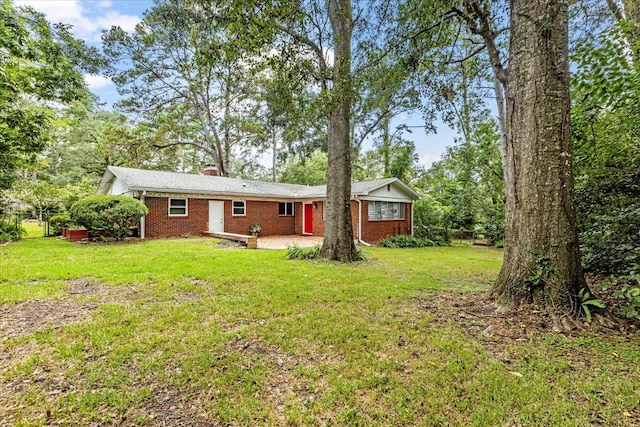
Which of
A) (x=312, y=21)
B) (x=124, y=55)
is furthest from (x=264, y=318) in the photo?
(x=124, y=55)

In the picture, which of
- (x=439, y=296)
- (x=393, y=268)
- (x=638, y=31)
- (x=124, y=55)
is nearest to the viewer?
(x=439, y=296)

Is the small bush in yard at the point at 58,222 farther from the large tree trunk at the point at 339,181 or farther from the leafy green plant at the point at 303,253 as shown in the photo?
the large tree trunk at the point at 339,181

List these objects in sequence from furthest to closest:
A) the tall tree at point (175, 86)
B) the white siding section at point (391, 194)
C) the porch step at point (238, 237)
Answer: the tall tree at point (175, 86) → the white siding section at point (391, 194) → the porch step at point (238, 237)

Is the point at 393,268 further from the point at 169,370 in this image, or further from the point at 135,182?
the point at 135,182

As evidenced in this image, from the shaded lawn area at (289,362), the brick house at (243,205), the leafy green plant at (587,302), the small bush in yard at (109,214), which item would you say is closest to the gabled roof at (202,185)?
the brick house at (243,205)

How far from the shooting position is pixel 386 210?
51.4 ft

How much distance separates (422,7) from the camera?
5305 millimetres

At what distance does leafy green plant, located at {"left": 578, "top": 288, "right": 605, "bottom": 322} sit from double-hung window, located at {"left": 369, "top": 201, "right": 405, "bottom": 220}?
36.8ft

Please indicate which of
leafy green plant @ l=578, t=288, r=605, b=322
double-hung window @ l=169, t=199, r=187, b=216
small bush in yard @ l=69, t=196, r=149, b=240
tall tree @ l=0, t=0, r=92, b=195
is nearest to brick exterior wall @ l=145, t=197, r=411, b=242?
double-hung window @ l=169, t=199, r=187, b=216

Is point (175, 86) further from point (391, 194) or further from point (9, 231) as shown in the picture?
point (391, 194)

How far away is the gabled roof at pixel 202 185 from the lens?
13284 millimetres

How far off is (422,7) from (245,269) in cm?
638

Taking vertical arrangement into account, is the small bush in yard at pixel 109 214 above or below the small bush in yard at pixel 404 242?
above

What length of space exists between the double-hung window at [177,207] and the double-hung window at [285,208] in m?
5.23
